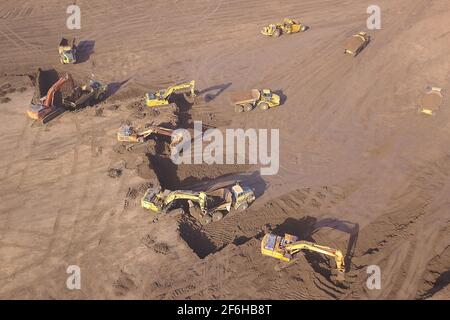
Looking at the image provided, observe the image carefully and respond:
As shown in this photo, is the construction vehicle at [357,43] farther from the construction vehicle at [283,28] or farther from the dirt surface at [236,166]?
the construction vehicle at [283,28]

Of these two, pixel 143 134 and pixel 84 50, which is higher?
pixel 84 50

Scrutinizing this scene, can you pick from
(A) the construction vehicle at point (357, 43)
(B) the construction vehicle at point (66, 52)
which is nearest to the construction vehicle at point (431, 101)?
(A) the construction vehicle at point (357, 43)

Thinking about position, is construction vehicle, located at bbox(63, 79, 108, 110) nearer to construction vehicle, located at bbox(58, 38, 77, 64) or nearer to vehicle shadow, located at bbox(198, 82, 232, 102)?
construction vehicle, located at bbox(58, 38, 77, 64)

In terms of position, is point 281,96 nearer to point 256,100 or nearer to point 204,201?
point 256,100

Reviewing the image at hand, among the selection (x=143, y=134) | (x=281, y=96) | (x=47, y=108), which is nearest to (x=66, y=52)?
(x=47, y=108)

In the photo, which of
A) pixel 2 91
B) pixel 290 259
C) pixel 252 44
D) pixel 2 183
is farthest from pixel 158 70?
pixel 290 259

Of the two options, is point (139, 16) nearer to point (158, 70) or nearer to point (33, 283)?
point (158, 70)
